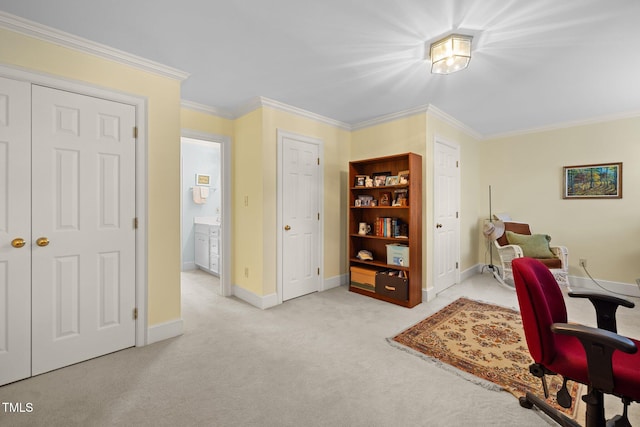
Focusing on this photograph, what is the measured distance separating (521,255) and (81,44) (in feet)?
17.4

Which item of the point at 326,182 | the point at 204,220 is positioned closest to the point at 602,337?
the point at 326,182

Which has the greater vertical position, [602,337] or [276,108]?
[276,108]

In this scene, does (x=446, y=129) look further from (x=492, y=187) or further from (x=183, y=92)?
(x=183, y=92)

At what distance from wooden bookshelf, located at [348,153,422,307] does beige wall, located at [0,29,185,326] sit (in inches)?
89.2

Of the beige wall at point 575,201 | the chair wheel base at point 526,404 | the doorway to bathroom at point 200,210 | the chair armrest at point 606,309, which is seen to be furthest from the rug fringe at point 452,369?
the beige wall at point 575,201

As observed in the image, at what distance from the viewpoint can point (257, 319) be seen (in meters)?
3.09

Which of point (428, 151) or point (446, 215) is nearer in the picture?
point (428, 151)

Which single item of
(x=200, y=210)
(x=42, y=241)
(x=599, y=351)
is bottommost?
(x=599, y=351)

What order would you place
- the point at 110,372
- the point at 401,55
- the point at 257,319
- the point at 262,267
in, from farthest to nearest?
the point at 262,267, the point at 257,319, the point at 401,55, the point at 110,372

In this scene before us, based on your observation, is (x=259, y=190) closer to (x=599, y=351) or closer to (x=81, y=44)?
(x=81, y=44)

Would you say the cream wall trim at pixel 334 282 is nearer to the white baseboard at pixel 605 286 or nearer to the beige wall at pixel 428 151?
the beige wall at pixel 428 151

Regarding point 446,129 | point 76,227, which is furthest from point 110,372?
point 446,129

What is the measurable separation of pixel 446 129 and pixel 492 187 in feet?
5.63

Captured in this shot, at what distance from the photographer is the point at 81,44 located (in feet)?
7.07
